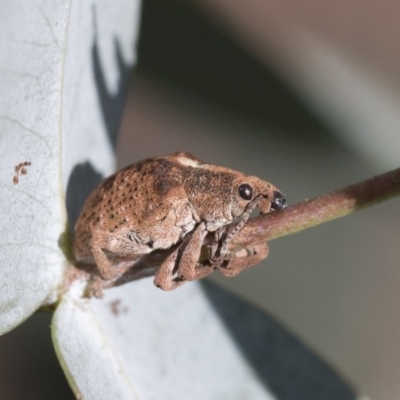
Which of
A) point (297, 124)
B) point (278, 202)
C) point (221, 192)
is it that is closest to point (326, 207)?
point (278, 202)

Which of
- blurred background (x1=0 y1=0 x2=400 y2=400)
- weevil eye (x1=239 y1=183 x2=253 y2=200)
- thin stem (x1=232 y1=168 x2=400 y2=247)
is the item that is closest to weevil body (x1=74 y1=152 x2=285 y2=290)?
weevil eye (x1=239 y1=183 x2=253 y2=200)

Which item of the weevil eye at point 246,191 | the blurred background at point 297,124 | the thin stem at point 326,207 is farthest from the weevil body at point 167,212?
the blurred background at point 297,124

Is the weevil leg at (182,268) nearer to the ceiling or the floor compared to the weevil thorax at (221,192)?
nearer to the floor

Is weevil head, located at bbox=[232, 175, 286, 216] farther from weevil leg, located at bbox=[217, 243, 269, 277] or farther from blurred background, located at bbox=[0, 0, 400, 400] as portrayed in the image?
blurred background, located at bbox=[0, 0, 400, 400]

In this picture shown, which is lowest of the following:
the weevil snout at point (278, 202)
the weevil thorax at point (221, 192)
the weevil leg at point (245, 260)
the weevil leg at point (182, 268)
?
the weevil leg at point (182, 268)

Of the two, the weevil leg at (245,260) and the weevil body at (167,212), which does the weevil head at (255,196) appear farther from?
the weevil leg at (245,260)

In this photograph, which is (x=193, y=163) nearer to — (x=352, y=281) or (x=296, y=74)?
(x=296, y=74)
